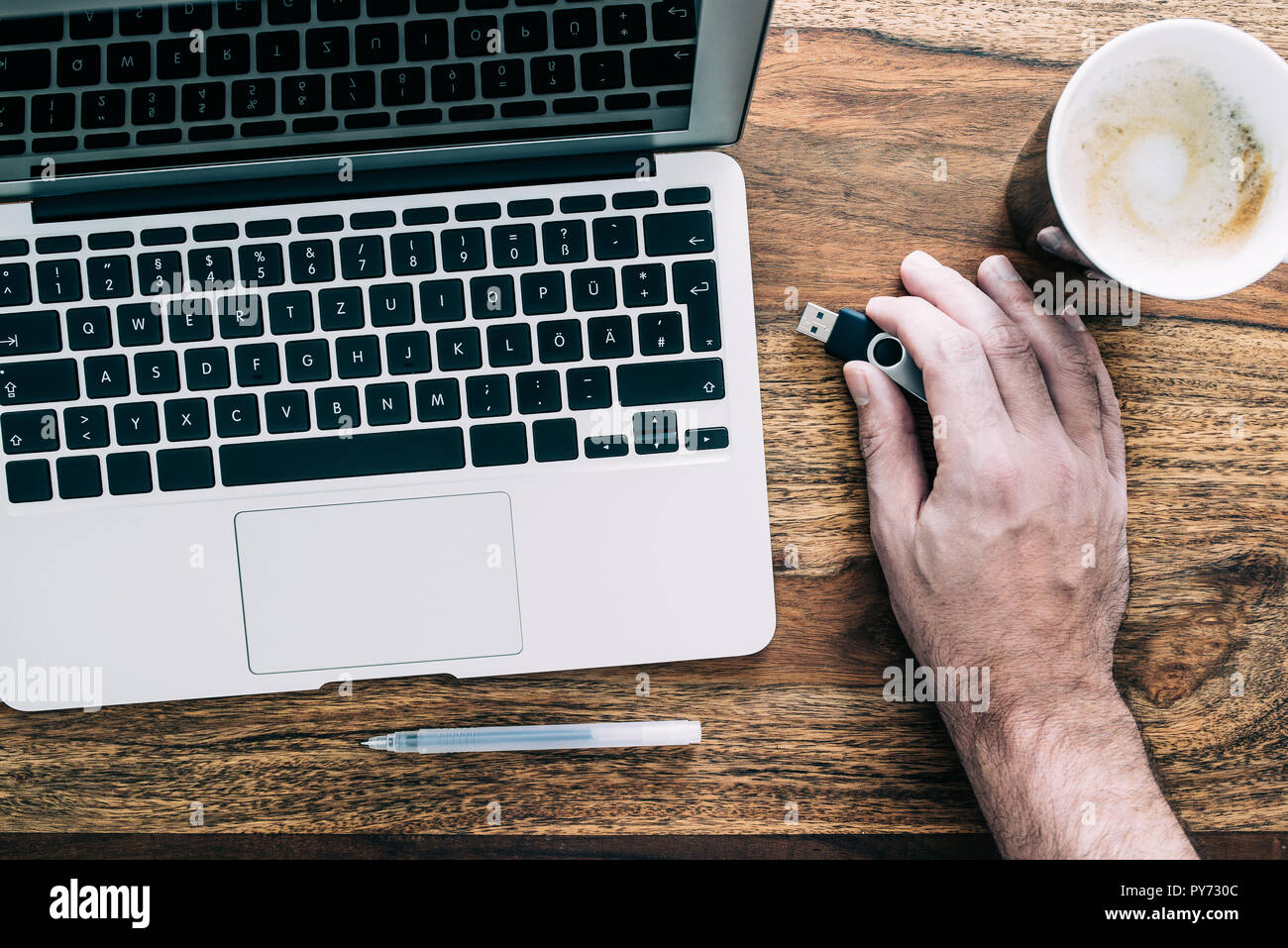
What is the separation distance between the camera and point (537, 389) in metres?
0.62

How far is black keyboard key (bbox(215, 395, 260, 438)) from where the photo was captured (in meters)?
0.62

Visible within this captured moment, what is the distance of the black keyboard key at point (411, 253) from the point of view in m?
0.62

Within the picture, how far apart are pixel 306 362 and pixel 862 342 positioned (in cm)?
42

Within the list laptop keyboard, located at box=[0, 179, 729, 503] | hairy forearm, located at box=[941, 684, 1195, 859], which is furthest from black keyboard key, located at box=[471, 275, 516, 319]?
hairy forearm, located at box=[941, 684, 1195, 859]

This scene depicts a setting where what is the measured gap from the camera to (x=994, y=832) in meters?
0.66

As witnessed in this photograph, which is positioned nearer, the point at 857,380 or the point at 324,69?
the point at 324,69

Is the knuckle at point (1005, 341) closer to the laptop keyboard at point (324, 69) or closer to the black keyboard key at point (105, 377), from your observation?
the laptop keyboard at point (324, 69)

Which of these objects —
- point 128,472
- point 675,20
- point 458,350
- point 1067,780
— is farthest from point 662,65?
point 1067,780

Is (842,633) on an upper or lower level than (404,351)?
lower

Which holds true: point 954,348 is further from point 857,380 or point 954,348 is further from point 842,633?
point 842,633

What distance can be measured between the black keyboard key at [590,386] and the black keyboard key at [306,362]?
6.9 inches

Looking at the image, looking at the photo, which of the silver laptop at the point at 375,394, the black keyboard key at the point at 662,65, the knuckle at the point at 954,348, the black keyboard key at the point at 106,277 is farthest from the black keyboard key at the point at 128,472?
the knuckle at the point at 954,348

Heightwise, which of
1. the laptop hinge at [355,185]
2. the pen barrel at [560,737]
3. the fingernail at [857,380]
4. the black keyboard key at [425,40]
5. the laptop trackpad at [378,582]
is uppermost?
the black keyboard key at [425,40]
